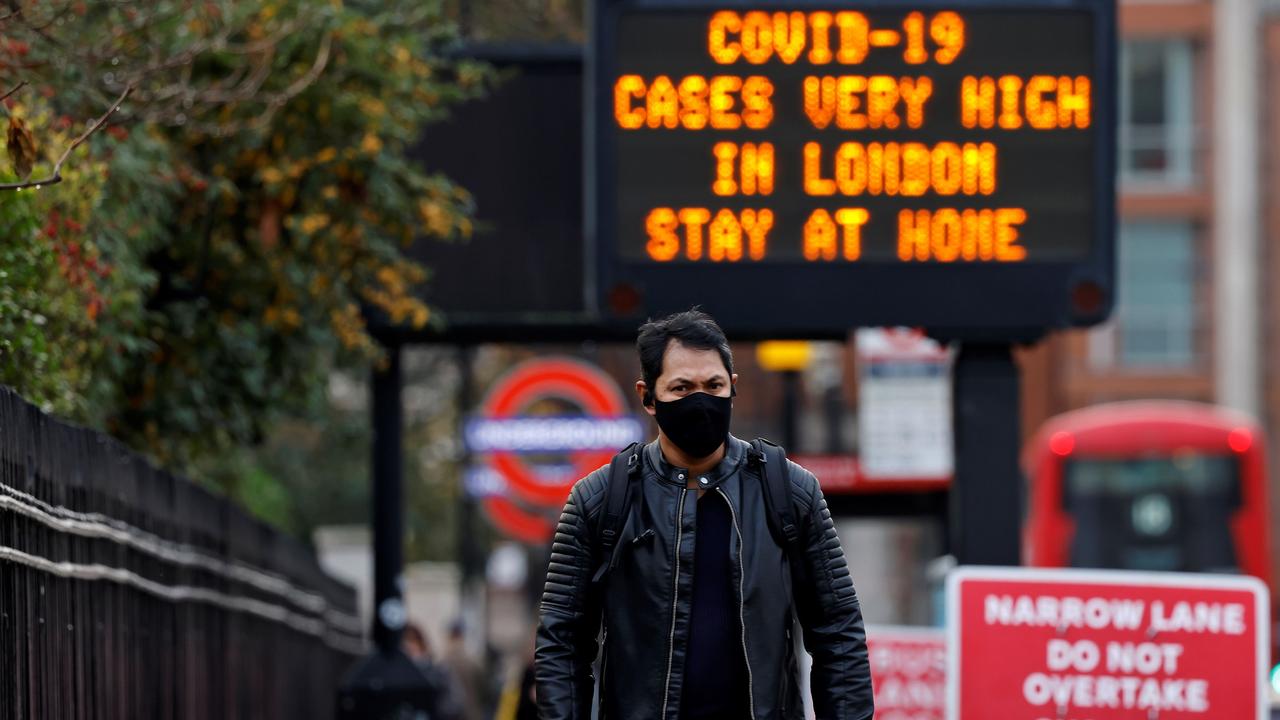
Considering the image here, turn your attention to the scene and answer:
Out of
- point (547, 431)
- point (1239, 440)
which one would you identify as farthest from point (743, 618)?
point (1239, 440)

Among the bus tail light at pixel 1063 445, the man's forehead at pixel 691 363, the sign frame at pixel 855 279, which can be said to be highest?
the sign frame at pixel 855 279

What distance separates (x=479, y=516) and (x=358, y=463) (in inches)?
561

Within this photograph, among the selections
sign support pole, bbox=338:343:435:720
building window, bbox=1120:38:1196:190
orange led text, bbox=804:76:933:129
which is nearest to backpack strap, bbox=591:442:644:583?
orange led text, bbox=804:76:933:129

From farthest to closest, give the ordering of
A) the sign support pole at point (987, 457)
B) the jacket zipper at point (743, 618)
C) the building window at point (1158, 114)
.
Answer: the building window at point (1158, 114) → the sign support pole at point (987, 457) → the jacket zipper at point (743, 618)

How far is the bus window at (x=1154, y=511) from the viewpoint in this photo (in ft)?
83.9

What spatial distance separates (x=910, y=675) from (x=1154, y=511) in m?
14.6

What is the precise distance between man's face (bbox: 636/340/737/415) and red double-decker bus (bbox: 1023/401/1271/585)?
19.9 meters

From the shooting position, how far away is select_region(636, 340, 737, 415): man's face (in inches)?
242

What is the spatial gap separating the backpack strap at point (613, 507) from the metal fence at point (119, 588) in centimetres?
167

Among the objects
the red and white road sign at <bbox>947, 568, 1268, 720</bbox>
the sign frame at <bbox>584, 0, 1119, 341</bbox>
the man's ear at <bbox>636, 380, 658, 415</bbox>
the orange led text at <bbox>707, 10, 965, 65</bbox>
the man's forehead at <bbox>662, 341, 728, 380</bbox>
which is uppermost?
the orange led text at <bbox>707, 10, 965, 65</bbox>

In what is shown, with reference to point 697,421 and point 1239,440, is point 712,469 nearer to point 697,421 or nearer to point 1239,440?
point 697,421

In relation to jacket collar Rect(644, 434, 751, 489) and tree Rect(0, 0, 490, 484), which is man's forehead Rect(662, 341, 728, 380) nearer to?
jacket collar Rect(644, 434, 751, 489)

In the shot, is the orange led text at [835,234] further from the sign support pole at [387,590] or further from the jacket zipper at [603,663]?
the jacket zipper at [603,663]

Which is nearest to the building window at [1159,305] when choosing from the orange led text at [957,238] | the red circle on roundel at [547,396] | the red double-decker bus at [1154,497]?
the red double-decker bus at [1154,497]
